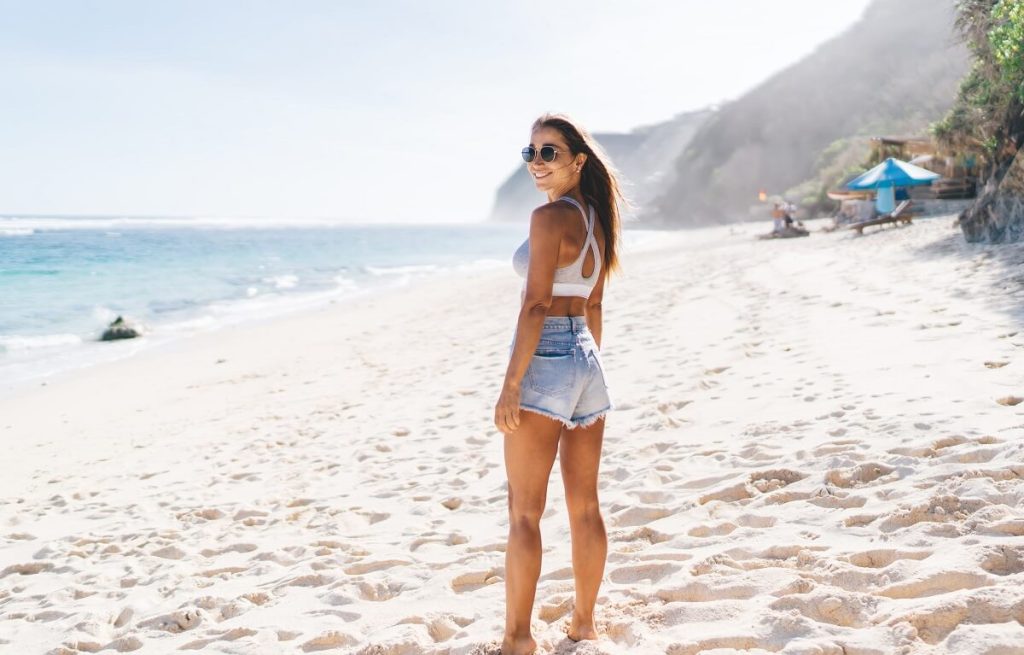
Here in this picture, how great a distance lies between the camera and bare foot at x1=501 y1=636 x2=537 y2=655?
2545mm

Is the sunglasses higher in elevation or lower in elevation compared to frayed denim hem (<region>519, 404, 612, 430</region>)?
higher

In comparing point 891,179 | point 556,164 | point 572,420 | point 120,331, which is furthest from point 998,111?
point 120,331

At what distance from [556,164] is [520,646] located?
1634 millimetres

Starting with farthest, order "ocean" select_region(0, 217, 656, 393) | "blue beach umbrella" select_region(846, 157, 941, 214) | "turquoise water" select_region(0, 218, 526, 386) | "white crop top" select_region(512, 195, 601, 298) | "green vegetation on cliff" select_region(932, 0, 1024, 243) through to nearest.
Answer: "blue beach umbrella" select_region(846, 157, 941, 214) < "turquoise water" select_region(0, 218, 526, 386) < "ocean" select_region(0, 217, 656, 393) < "green vegetation on cliff" select_region(932, 0, 1024, 243) < "white crop top" select_region(512, 195, 601, 298)

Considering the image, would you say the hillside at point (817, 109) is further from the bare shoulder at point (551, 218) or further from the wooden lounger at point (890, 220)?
the bare shoulder at point (551, 218)

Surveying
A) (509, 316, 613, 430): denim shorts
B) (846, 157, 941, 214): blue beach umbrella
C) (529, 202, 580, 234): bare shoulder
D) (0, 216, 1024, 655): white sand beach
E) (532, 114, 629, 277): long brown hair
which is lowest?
(0, 216, 1024, 655): white sand beach

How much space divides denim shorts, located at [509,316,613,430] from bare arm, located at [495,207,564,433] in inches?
1.7

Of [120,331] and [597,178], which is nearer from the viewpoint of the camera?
[597,178]

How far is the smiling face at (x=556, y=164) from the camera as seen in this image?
2463 mm

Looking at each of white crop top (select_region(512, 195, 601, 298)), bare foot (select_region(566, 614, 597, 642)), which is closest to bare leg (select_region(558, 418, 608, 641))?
bare foot (select_region(566, 614, 597, 642))

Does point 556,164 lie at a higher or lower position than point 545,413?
higher

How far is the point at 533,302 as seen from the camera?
2.31 m

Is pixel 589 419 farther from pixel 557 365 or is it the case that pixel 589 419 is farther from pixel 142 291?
pixel 142 291

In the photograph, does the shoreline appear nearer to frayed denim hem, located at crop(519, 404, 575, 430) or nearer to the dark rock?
frayed denim hem, located at crop(519, 404, 575, 430)
